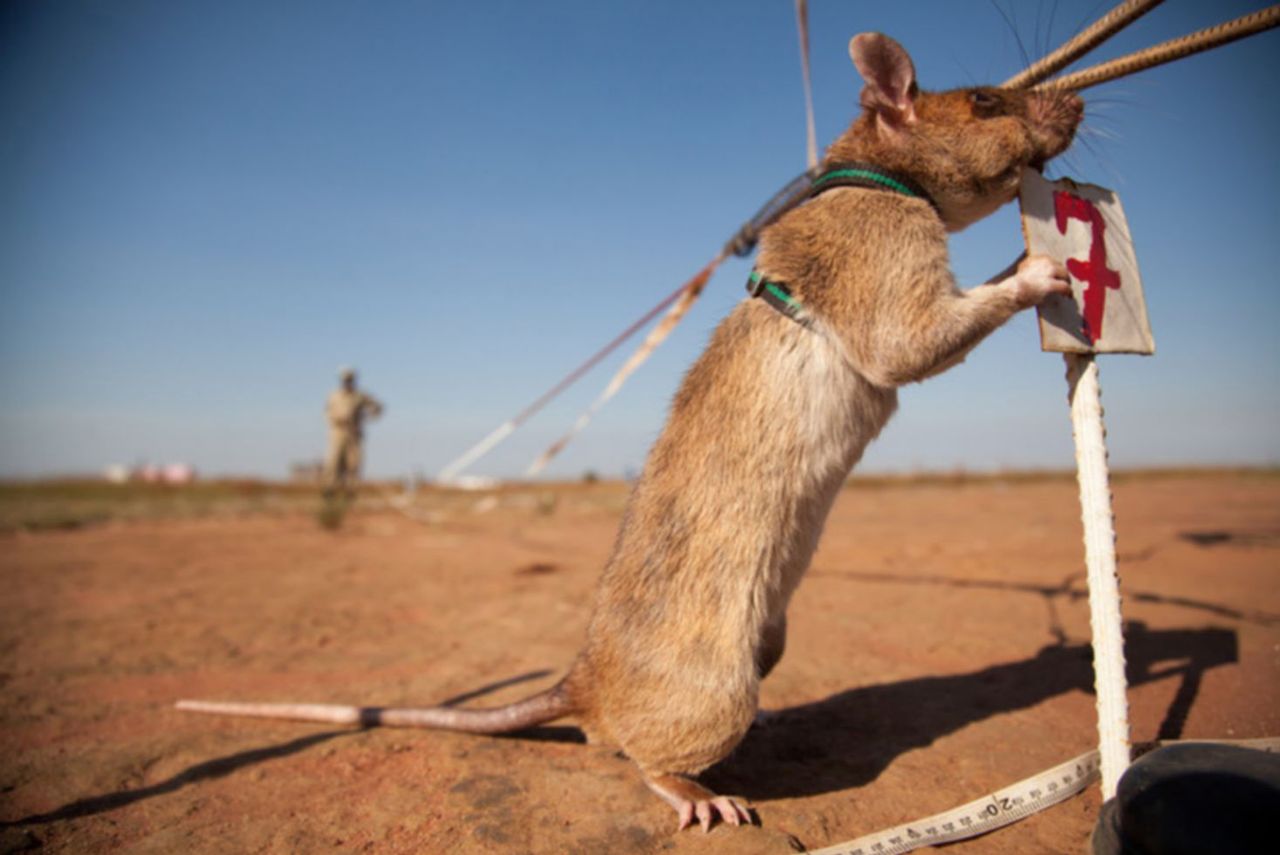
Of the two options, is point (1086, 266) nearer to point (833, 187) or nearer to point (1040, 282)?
point (1040, 282)

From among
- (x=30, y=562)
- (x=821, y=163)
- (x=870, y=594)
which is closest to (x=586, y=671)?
(x=821, y=163)

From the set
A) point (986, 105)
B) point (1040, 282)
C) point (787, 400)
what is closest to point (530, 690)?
point (787, 400)

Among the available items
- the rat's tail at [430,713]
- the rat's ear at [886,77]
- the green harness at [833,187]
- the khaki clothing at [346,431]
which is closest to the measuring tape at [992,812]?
the rat's tail at [430,713]

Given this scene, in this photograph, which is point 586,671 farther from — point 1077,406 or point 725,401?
point 1077,406

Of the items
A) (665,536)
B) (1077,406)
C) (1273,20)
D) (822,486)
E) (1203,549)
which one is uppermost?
(1273,20)

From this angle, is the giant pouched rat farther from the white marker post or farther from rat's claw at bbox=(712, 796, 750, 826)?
the white marker post

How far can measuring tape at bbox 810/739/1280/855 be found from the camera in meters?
2.30

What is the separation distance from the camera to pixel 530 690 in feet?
13.5

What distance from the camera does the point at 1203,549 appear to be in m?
7.15

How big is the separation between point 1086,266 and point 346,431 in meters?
14.9

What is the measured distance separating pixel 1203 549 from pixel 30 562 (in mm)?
14263

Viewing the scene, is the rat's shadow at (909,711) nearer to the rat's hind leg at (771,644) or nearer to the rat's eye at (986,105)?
the rat's hind leg at (771,644)

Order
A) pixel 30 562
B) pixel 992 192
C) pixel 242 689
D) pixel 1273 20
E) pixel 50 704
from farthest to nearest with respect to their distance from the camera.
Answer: pixel 30 562, pixel 242 689, pixel 50 704, pixel 992 192, pixel 1273 20

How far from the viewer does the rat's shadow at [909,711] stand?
2.99 meters
